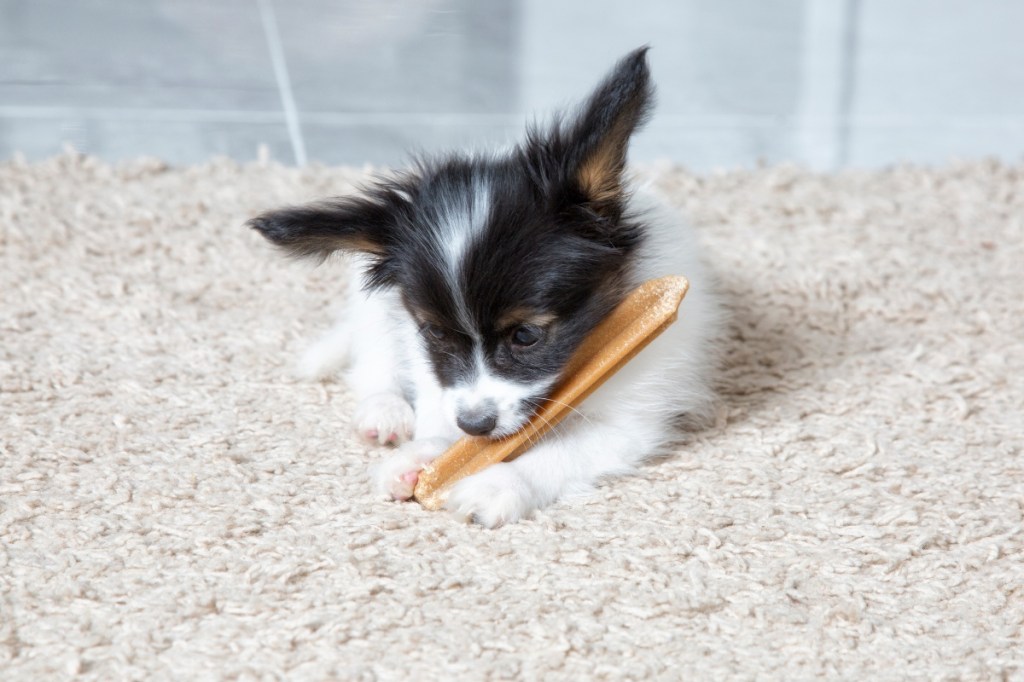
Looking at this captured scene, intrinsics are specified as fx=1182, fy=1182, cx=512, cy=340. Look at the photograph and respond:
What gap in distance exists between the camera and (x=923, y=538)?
2.50 meters

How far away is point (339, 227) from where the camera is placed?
2.68 metres

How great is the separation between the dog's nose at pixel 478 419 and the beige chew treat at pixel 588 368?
69 millimetres

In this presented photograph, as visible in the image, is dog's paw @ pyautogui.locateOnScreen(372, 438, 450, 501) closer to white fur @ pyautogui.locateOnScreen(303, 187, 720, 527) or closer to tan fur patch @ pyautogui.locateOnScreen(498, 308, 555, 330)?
white fur @ pyautogui.locateOnScreen(303, 187, 720, 527)

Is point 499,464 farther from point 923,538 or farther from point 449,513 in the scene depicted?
point 923,538

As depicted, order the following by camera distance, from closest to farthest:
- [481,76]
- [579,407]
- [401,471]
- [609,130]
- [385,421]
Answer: [609,130] → [401,471] → [579,407] → [385,421] → [481,76]

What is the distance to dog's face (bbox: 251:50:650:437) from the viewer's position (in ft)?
8.23

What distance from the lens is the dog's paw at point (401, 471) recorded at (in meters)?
2.63

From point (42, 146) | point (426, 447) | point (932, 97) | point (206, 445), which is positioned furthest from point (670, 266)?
point (932, 97)

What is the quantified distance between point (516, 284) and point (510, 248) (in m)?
0.08

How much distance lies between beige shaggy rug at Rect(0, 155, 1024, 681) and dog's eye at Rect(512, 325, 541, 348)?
378mm

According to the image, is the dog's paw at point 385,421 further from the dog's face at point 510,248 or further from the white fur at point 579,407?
the dog's face at point 510,248

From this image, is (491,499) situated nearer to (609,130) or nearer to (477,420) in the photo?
(477,420)

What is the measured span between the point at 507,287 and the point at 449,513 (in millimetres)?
Result: 507

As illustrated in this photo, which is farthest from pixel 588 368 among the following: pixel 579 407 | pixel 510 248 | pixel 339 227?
pixel 339 227
